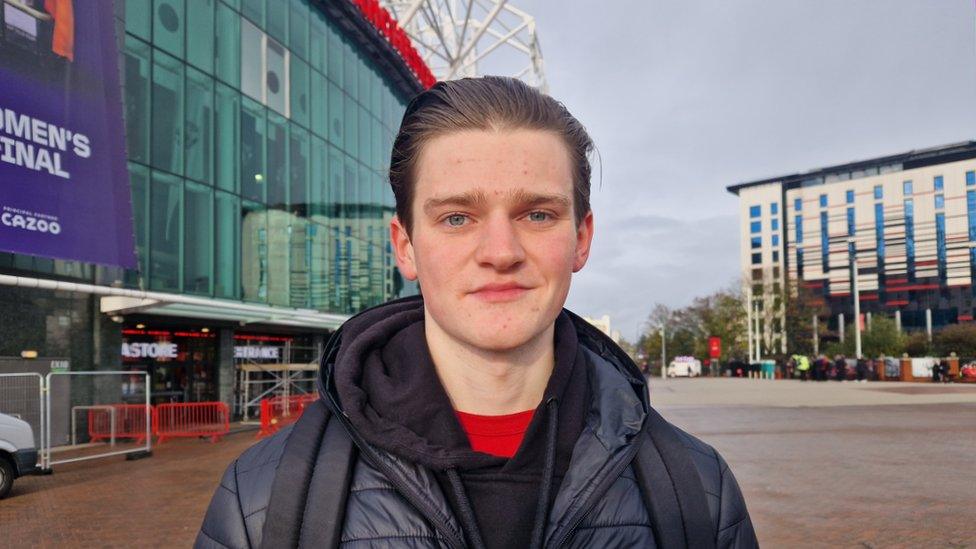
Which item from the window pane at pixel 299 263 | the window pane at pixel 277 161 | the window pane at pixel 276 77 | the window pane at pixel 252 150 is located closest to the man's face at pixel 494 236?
the window pane at pixel 252 150

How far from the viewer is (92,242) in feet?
43.8

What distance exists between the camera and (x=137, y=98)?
1730cm

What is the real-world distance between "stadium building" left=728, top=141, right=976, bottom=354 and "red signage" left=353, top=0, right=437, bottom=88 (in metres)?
56.3

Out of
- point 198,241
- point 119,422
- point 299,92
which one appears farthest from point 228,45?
point 119,422

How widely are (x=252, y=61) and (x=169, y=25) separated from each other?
11.6 feet

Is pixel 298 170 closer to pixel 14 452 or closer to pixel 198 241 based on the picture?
pixel 198 241

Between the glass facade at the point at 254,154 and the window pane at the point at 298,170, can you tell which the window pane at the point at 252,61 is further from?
the window pane at the point at 298,170

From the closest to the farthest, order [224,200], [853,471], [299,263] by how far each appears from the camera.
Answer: [853,471]
[224,200]
[299,263]

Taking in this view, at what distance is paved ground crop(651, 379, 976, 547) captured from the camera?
6855 millimetres

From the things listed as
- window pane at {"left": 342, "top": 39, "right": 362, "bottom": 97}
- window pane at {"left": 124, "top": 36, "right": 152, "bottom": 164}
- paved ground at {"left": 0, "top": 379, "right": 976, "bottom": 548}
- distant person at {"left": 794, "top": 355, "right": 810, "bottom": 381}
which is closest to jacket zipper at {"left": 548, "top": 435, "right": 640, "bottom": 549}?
paved ground at {"left": 0, "top": 379, "right": 976, "bottom": 548}

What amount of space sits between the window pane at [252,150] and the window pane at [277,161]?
1.25ft

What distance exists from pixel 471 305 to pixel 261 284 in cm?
2156

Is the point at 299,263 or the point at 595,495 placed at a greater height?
the point at 299,263

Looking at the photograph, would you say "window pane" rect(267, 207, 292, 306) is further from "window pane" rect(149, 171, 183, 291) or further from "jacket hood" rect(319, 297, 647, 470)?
"jacket hood" rect(319, 297, 647, 470)
